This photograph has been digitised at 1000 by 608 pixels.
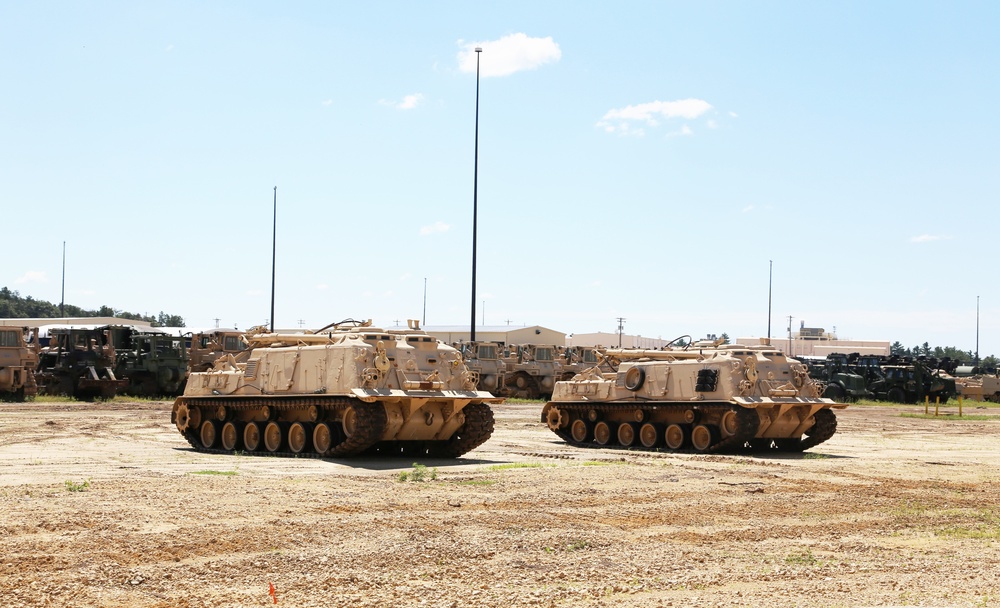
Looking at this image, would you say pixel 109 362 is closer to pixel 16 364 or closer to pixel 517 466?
pixel 16 364

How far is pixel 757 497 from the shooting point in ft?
54.0

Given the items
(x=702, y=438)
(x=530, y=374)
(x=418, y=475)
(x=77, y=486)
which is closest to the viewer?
(x=77, y=486)

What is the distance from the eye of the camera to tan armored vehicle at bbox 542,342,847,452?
25328mm

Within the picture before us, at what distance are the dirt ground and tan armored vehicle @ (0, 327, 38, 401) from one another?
61.7ft

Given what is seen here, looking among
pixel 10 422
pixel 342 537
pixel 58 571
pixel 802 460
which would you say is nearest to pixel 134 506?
pixel 342 537

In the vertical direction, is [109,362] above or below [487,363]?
below

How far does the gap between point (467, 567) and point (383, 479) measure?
7623 millimetres

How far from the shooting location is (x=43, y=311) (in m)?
125

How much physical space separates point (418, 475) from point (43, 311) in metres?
117

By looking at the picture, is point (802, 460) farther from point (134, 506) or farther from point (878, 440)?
point (134, 506)

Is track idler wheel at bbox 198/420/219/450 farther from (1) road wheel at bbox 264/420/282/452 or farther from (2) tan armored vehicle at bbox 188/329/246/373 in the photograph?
A: (2) tan armored vehicle at bbox 188/329/246/373

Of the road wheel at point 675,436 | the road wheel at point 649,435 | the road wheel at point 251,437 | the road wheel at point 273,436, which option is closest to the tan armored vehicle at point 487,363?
the road wheel at point 649,435

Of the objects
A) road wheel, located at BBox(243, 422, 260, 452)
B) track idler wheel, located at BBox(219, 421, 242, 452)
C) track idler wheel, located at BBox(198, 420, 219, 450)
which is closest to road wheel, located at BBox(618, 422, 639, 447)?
road wheel, located at BBox(243, 422, 260, 452)

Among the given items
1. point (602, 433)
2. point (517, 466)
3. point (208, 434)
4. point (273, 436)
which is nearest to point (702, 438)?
point (602, 433)
